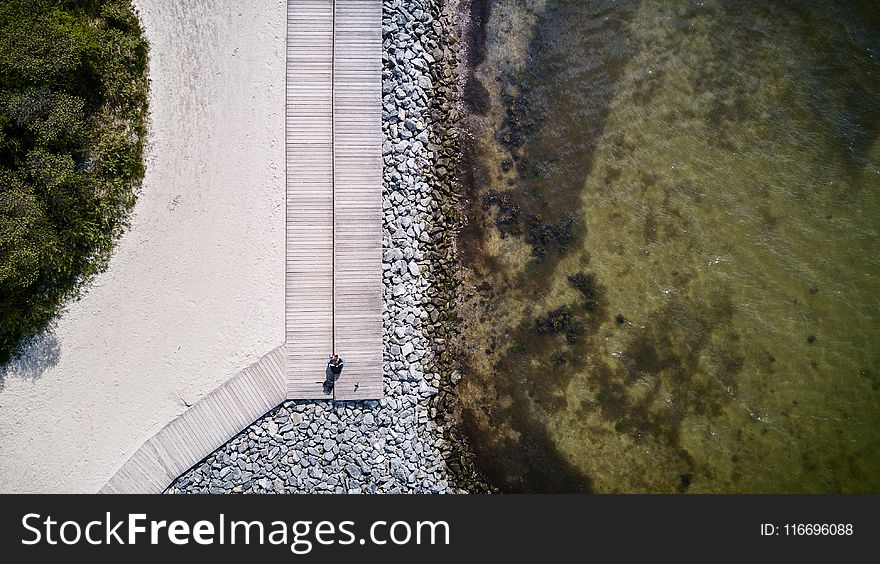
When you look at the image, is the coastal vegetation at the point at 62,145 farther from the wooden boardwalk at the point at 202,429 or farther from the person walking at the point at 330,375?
the person walking at the point at 330,375

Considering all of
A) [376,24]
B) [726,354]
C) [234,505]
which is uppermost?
[376,24]

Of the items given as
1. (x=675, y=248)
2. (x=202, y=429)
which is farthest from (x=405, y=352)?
(x=675, y=248)

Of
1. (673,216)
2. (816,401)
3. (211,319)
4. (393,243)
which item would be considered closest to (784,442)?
(816,401)

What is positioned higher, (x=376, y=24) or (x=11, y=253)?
(x=376, y=24)

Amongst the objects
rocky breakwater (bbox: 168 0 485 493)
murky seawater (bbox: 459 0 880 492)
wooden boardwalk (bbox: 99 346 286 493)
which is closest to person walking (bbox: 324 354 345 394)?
rocky breakwater (bbox: 168 0 485 493)

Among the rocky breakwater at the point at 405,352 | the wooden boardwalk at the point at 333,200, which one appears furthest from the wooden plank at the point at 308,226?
the rocky breakwater at the point at 405,352

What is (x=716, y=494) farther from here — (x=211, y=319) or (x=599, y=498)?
(x=211, y=319)
